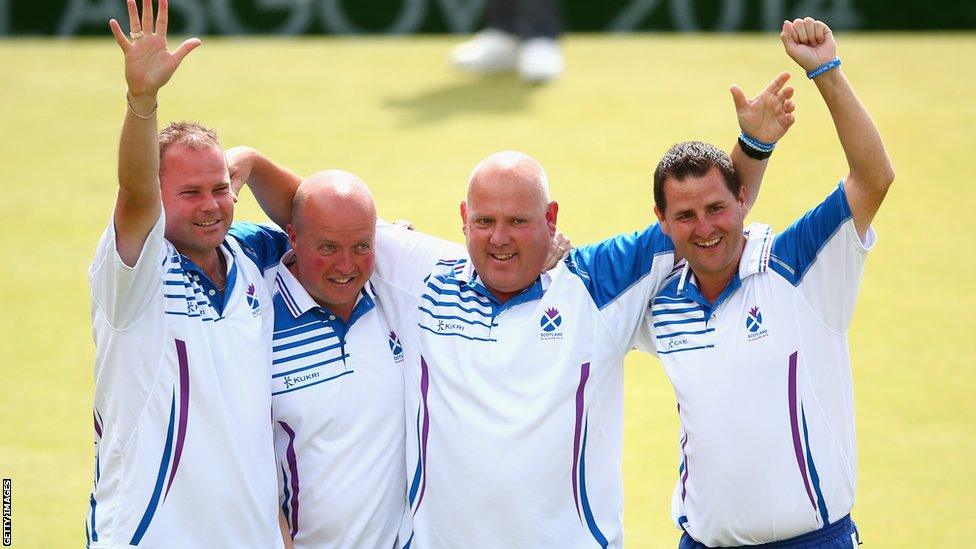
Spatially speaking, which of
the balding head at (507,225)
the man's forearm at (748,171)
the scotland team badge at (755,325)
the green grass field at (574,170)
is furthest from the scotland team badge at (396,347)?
the green grass field at (574,170)

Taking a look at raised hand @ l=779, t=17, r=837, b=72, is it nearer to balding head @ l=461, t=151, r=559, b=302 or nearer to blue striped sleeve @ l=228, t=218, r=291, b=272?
balding head @ l=461, t=151, r=559, b=302

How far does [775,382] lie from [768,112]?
0.97 meters

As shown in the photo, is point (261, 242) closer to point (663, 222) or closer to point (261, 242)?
point (261, 242)

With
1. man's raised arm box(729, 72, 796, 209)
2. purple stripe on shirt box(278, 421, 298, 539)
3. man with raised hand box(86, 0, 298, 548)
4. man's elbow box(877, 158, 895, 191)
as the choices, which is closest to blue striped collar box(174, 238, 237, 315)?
man with raised hand box(86, 0, 298, 548)

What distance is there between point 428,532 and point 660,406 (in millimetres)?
3779

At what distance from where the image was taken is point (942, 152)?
1219 centimetres

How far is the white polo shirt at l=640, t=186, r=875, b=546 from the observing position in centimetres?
449

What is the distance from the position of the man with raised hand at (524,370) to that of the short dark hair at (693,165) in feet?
0.57

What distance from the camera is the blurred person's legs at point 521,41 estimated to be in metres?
13.8

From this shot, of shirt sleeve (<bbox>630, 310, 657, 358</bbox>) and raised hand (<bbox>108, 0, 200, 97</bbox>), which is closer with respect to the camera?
raised hand (<bbox>108, 0, 200, 97</bbox>)

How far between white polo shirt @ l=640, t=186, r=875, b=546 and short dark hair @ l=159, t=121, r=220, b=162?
1732 mm

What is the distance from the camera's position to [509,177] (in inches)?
182

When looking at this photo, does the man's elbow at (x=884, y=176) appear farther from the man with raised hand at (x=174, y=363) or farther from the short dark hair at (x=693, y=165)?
the man with raised hand at (x=174, y=363)

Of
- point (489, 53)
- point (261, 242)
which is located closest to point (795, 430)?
point (261, 242)
